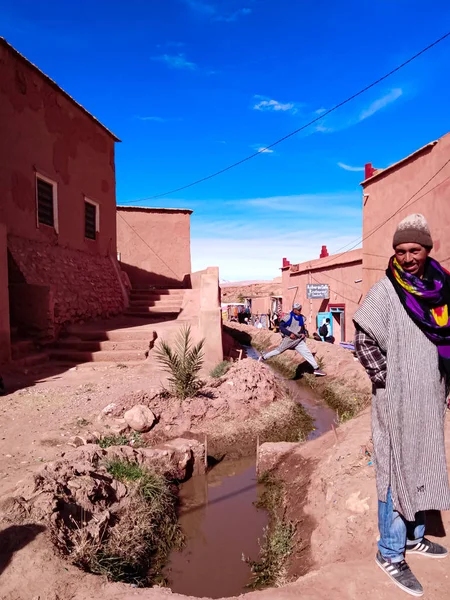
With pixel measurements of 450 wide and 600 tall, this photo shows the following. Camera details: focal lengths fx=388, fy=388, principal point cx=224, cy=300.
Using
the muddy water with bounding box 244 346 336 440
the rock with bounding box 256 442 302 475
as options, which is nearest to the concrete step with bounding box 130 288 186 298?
the muddy water with bounding box 244 346 336 440

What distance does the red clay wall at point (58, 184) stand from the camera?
8.04m

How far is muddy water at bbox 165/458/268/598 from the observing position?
2.93 metres

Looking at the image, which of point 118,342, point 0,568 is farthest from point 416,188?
point 0,568

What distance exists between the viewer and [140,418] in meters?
4.98

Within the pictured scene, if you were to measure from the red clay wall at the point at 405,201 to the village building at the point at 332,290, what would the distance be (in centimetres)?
124

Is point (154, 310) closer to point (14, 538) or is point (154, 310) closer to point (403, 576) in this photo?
point (14, 538)

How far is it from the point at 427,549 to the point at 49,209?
957 centimetres

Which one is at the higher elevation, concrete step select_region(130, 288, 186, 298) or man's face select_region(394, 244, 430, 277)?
concrete step select_region(130, 288, 186, 298)

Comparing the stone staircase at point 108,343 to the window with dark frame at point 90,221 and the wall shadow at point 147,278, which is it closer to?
the window with dark frame at point 90,221

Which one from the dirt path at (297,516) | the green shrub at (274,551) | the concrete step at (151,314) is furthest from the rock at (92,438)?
the concrete step at (151,314)

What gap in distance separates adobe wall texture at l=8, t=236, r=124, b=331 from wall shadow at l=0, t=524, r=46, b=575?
20.1 feet

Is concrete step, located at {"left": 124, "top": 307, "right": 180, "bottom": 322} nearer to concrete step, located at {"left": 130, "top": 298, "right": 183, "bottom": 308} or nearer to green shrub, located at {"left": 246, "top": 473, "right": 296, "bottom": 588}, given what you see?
concrete step, located at {"left": 130, "top": 298, "right": 183, "bottom": 308}

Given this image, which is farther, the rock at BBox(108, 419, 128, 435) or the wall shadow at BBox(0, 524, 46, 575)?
the rock at BBox(108, 419, 128, 435)

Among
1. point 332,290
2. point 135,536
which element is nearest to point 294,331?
point 135,536
